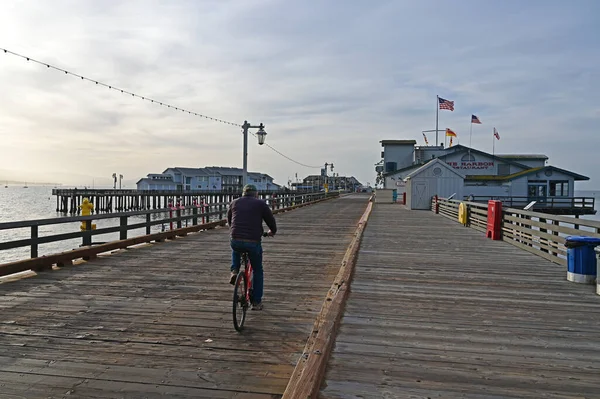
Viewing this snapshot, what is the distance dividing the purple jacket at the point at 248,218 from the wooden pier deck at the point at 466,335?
1477 mm

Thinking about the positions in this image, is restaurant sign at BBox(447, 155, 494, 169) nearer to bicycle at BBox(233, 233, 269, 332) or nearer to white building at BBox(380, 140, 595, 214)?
white building at BBox(380, 140, 595, 214)

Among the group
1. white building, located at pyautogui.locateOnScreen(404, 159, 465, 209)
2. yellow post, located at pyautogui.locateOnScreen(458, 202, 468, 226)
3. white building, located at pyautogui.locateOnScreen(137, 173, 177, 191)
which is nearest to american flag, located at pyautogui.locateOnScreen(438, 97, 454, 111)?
white building, located at pyautogui.locateOnScreen(404, 159, 465, 209)

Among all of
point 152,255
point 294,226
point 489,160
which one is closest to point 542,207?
point 489,160

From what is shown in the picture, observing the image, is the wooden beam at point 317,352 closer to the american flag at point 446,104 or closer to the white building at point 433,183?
the white building at point 433,183

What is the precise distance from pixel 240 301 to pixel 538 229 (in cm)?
1047

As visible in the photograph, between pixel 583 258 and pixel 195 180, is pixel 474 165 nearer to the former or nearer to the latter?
pixel 583 258

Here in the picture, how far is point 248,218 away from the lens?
5547mm

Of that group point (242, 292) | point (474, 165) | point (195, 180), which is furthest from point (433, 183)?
point (195, 180)

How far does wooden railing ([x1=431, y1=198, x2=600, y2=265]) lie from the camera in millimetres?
9072

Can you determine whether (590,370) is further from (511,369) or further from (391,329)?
(391,329)

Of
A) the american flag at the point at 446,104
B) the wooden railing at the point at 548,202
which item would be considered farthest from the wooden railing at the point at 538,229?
the american flag at the point at 446,104

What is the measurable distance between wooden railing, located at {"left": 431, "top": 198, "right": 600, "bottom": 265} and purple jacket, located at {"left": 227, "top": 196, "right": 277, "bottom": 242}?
6.05 metres

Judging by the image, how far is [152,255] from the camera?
10.4m

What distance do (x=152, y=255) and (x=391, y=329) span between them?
22.5ft
